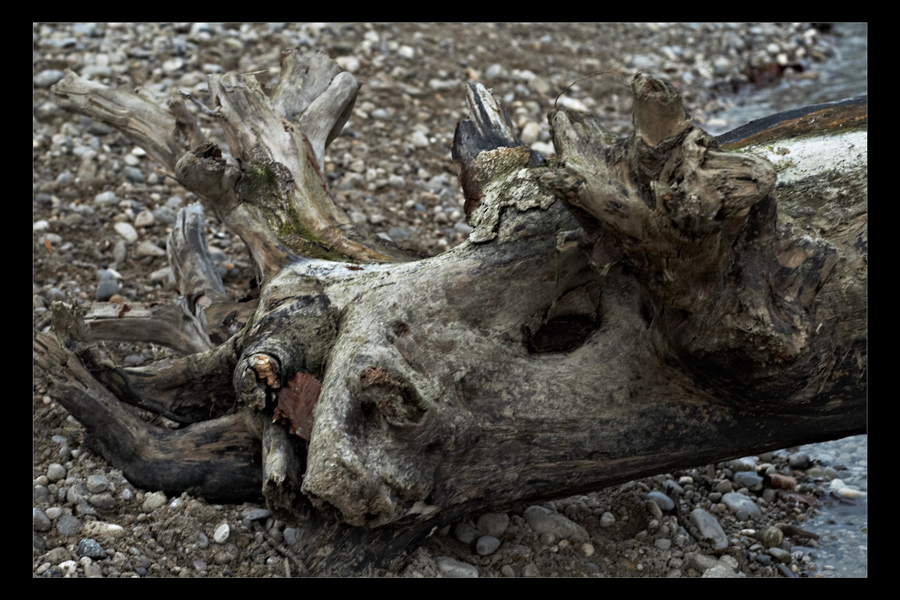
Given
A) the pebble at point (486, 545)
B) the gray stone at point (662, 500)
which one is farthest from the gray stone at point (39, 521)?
the gray stone at point (662, 500)

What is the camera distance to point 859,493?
3787 millimetres

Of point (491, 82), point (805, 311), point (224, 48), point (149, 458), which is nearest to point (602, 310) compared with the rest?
point (805, 311)

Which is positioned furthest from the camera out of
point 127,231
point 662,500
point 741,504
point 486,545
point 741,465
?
point 127,231

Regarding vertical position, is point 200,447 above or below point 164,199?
below

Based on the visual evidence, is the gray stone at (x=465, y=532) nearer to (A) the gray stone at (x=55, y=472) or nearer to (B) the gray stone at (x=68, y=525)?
(B) the gray stone at (x=68, y=525)

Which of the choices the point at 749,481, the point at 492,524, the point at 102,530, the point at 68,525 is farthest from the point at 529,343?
the point at 68,525

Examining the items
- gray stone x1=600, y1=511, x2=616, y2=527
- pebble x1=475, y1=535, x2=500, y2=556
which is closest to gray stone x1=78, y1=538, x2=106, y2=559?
pebble x1=475, y1=535, x2=500, y2=556

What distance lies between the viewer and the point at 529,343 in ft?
9.72

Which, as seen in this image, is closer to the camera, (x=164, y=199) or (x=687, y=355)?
(x=687, y=355)

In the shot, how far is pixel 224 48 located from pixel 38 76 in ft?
4.81

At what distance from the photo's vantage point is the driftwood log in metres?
2.49

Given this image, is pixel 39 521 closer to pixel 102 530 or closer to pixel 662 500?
pixel 102 530

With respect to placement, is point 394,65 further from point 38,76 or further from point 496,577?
point 496,577

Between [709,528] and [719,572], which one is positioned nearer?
[719,572]
